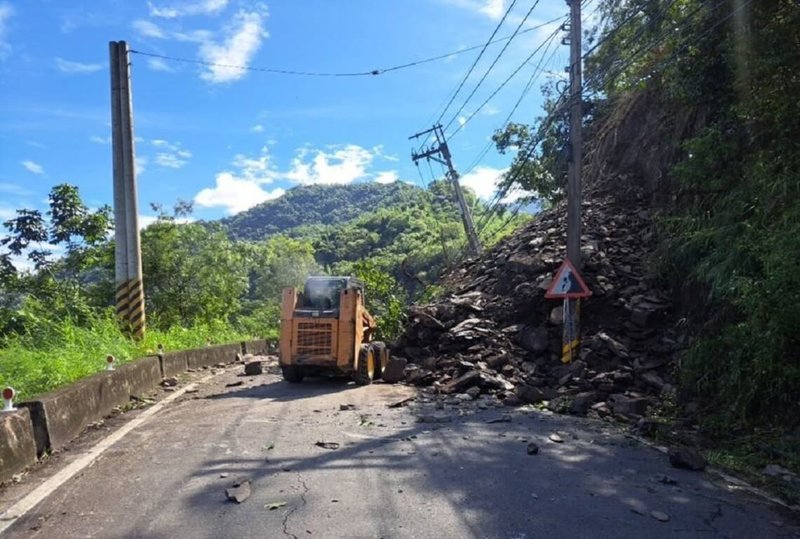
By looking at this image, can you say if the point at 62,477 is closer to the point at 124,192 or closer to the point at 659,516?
the point at 659,516

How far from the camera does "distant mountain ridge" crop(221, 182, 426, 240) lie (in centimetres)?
13188

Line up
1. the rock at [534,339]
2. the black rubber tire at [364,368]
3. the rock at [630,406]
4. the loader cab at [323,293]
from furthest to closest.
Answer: the loader cab at [323,293] → the black rubber tire at [364,368] → the rock at [534,339] → the rock at [630,406]

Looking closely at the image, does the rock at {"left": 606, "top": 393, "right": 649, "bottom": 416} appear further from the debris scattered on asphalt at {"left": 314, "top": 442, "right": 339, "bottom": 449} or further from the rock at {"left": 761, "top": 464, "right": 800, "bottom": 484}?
the debris scattered on asphalt at {"left": 314, "top": 442, "right": 339, "bottom": 449}

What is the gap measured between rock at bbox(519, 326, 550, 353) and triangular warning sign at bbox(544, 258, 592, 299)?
3.92 ft

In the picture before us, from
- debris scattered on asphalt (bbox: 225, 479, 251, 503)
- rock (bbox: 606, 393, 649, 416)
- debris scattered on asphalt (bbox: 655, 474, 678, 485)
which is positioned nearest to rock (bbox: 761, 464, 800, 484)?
debris scattered on asphalt (bbox: 655, 474, 678, 485)

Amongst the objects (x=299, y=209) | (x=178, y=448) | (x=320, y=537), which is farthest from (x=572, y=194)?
(x=299, y=209)

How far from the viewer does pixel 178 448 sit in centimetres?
697

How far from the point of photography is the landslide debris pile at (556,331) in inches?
407

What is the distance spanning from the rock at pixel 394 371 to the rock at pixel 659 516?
30.3ft

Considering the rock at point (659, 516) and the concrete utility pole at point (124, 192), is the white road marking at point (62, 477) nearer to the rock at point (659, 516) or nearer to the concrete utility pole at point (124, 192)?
the rock at point (659, 516)

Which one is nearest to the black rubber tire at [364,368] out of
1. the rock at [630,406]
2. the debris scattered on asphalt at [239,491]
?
the rock at [630,406]

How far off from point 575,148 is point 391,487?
31.5 ft

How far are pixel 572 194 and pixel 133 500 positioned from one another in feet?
33.8

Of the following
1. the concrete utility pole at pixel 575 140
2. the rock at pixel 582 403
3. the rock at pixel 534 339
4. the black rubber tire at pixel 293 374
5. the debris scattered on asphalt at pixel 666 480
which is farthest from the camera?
the black rubber tire at pixel 293 374
